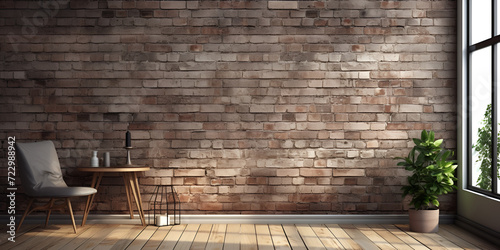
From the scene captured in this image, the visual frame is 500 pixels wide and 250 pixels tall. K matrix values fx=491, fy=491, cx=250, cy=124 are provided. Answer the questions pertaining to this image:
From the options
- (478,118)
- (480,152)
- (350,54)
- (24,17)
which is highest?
(24,17)

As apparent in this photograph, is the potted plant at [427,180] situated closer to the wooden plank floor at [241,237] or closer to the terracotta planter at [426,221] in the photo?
the terracotta planter at [426,221]

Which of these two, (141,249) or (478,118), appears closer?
(141,249)

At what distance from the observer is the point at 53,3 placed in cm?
511

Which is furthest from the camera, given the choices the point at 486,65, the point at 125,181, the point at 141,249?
the point at 125,181

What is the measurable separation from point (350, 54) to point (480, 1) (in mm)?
1323

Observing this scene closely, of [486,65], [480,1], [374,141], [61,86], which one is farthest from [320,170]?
[61,86]

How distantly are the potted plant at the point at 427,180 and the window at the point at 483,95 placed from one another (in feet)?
0.99

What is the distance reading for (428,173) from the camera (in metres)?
4.65

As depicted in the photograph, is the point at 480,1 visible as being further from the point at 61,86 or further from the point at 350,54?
the point at 61,86

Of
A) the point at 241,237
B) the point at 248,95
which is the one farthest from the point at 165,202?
the point at 248,95

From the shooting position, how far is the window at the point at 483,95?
4473mm

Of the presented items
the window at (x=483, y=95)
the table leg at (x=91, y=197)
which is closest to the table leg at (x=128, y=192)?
the table leg at (x=91, y=197)

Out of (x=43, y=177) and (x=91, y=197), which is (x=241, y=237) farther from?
(x=43, y=177)

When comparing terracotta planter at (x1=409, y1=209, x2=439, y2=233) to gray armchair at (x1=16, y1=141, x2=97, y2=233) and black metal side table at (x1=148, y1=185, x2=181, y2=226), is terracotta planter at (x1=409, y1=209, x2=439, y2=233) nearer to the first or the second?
black metal side table at (x1=148, y1=185, x2=181, y2=226)
